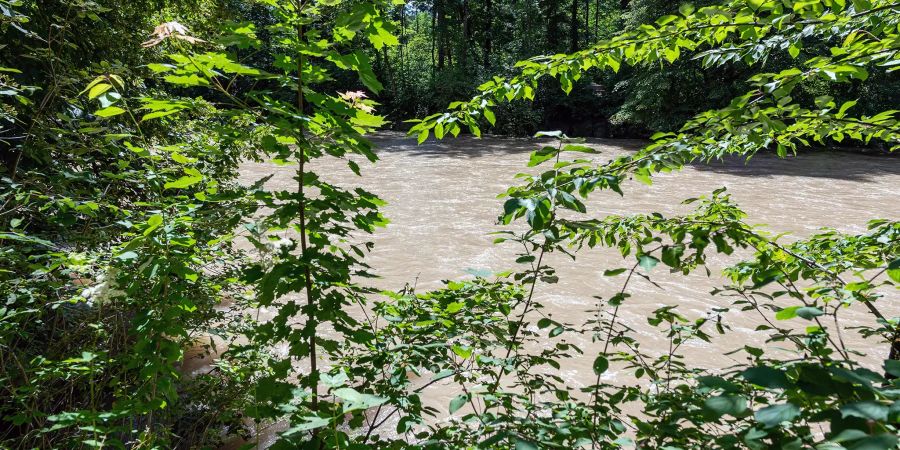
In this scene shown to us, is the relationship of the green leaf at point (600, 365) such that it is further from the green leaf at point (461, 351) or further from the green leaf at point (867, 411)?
the green leaf at point (867, 411)

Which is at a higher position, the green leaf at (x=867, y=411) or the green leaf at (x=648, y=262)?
the green leaf at (x=648, y=262)

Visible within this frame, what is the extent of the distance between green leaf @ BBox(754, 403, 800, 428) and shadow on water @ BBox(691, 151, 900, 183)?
13741 mm

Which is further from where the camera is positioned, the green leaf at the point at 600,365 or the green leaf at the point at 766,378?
the green leaf at the point at 600,365

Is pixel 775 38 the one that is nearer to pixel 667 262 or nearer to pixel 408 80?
pixel 667 262

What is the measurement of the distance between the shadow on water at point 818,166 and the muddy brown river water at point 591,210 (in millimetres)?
48

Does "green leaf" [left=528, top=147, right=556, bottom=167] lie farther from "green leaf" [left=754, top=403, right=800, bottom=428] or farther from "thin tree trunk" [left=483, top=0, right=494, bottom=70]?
"thin tree trunk" [left=483, top=0, right=494, bottom=70]

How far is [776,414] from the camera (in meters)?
0.74

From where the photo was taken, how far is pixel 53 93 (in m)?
2.37

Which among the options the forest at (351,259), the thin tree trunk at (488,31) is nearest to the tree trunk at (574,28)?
the thin tree trunk at (488,31)

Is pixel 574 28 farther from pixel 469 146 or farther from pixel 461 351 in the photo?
pixel 461 351

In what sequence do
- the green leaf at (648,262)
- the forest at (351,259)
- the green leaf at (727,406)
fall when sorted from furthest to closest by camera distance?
the forest at (351,259) < the green leaf at (648,262) < the green leaf at (727,406)

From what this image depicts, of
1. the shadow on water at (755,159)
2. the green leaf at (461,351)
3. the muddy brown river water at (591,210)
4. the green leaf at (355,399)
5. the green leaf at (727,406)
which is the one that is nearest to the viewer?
the green leaf at (727,406)

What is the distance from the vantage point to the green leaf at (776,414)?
717mm

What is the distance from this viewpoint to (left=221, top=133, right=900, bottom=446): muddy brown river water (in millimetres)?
5480
